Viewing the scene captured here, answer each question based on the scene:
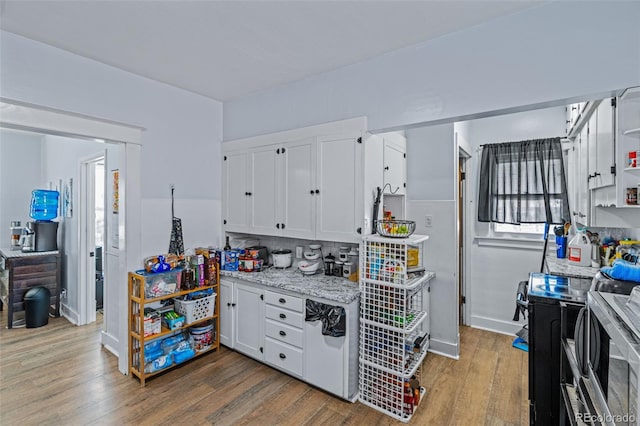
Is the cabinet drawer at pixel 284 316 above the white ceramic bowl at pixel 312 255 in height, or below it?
below

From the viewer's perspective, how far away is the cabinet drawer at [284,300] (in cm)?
257

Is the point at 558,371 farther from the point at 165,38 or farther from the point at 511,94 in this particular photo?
the point at 165,38

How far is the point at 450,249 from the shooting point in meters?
3.12

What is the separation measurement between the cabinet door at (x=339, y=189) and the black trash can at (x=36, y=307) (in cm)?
369

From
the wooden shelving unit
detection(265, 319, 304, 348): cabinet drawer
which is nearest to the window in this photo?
detection(265, 319, 304, 348): cabinet drawer

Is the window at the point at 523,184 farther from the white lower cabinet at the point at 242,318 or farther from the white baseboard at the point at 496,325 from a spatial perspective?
the white lower cabinet at the point at 242,318

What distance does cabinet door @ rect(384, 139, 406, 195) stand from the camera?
2865 millimetres

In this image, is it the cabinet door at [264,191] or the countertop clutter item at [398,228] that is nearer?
the countertop clutter item at [398,228]

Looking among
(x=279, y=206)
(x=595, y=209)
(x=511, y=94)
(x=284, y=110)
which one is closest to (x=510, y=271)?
(x=595, y=209)

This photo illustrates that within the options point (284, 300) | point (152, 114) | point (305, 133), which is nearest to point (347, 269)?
point (284, 300)

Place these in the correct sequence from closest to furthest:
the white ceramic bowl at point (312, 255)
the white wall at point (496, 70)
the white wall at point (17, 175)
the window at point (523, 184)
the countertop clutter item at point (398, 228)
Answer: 1. the white wall at point (496, 70)
2. the countertop clutter item at point (398, 228)
3. the white ceramic bowl at point (312, 255)
4. the window at point (523, 184)
5. the white wall at point (17, 175)

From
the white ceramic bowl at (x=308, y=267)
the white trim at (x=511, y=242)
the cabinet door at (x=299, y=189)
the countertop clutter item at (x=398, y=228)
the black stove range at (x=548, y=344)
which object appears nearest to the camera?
the black stove range at (x=548, y=344)

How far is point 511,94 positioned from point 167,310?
10.6ft

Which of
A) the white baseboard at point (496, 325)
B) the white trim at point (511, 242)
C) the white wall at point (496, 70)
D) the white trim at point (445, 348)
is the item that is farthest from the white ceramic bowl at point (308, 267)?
the white baseboard at point (496, 325)
